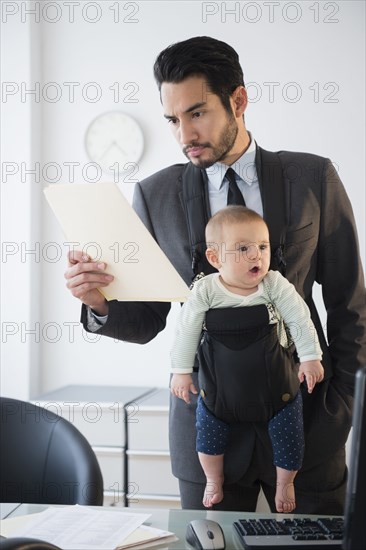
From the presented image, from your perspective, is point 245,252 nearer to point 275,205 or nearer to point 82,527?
point 275,205

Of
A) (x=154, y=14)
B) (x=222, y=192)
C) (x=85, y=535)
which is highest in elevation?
(x=154, y=14)

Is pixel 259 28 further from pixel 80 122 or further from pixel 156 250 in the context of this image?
pixel 156 250

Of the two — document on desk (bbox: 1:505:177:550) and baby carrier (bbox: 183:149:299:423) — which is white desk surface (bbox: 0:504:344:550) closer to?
document on desk (bbox: 1:505:177:550)

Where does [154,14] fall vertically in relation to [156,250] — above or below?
above

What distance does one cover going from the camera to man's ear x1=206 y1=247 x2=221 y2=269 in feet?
5.85

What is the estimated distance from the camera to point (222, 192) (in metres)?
1.87

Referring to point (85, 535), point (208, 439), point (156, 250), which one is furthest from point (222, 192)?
point (85, 535)

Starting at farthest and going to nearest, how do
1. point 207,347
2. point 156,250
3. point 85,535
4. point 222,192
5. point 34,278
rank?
1. point 34,278
2. point 222,192
3. point 207,347
4. point 156,250
5. point 85,535

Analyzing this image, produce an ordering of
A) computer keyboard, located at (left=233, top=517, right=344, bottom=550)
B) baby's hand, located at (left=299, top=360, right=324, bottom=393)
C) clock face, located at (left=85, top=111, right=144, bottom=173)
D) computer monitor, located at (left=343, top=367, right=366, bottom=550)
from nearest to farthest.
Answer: computer monitor, located at (left=343, top=367, right=366, bottom=550) → computer keyboard, located at (left=233, top=517, right=344, bottom=550) → baby's hand, located at (left=299, top=360, right=324, bottom=393) → clock face, located at (left=85, top=111, right=144, bottom=173)

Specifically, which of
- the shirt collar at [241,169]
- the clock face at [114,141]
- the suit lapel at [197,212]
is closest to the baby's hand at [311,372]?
the suit lapel at [197,212]

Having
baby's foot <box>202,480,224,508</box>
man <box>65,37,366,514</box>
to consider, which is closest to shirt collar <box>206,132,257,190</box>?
man <box>65,37,366,514</box>

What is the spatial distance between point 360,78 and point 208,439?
236 cm

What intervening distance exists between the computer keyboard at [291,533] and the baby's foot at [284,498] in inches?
14.4

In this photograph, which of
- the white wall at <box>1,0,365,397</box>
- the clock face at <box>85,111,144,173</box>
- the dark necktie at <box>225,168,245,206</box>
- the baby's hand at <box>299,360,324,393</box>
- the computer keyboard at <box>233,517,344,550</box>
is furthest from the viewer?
the clock face at <box>85,111,144,173</box>
